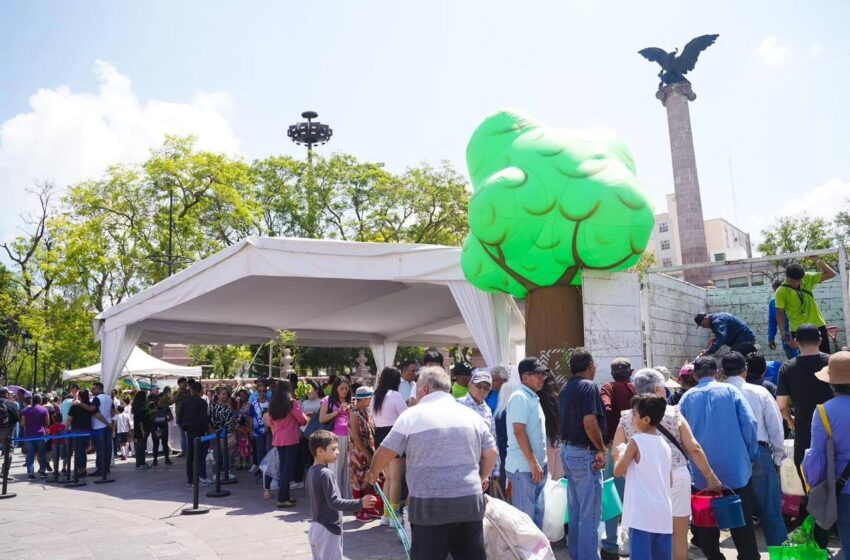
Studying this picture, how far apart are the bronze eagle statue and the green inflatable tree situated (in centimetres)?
2937

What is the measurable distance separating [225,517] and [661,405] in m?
5.75

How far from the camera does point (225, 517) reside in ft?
25.7

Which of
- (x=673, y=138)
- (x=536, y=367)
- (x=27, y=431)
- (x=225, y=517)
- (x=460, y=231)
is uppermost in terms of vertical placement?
(x=673, y=138)

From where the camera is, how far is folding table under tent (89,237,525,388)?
33.2 ft

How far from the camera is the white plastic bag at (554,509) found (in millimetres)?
5711

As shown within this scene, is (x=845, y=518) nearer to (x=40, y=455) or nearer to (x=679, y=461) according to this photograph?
(x=679, y=461)

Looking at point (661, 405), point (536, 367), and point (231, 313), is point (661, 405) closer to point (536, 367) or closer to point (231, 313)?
point (536, 367)

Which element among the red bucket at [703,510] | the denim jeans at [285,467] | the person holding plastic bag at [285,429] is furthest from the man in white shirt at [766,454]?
the denim jeans at [285,467]

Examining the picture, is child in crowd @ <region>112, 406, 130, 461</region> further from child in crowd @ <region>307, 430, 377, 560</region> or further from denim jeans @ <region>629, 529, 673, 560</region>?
denim jeans @ <region>629, 529, 673, 560</region>

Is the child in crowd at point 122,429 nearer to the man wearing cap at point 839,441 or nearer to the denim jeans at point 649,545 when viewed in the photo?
the denim jeans at point 649,545

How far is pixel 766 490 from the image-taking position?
530 cm

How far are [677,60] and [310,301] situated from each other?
2969 centimetres

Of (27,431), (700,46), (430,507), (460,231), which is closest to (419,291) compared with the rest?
(27,431)

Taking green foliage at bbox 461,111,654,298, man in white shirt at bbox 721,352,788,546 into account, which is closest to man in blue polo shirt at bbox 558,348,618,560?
man in white shirt at bbox 721,352,788,546
